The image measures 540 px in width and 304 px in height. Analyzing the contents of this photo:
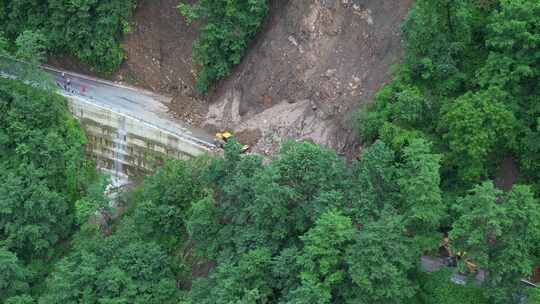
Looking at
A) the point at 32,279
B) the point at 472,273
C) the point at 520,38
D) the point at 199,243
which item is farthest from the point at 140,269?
the point at 520,38

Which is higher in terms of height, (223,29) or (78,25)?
(78,25)

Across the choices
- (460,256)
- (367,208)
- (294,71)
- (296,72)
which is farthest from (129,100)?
(460,256)

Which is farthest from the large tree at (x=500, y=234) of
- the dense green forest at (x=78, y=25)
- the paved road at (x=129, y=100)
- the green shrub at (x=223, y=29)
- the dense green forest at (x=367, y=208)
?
the dense green forest at (x=78, y=25)

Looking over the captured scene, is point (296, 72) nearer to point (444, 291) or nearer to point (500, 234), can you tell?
point (444, 291)

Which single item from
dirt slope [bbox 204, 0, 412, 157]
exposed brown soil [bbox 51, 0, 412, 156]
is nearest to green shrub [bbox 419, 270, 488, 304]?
exposed brown soil [bbox 51, 0, 412, 156]

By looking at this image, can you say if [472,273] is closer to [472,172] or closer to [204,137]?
[472,172]

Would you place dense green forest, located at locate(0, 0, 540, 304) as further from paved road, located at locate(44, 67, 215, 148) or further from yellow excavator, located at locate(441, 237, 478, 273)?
paved road, located at locate(44, 67, 215, 148)
